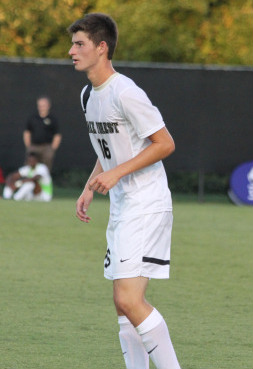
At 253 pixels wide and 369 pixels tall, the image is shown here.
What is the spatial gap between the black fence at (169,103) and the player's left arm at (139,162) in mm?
13918

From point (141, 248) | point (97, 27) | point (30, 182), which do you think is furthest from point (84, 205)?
point (30, 182)

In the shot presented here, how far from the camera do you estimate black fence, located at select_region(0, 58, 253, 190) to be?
63.2 feet

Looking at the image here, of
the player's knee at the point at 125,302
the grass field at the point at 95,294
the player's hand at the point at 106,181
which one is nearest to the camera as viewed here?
the player's hand at the point at 106,181

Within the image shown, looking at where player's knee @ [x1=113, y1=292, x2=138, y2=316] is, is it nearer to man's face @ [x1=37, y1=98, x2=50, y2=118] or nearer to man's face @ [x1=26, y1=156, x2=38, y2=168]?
man's face @ [x1=37, y1=98, x2=50, y2=118]

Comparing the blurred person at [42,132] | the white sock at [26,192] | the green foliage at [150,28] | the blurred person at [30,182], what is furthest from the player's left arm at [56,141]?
the green foliage at [150,28]

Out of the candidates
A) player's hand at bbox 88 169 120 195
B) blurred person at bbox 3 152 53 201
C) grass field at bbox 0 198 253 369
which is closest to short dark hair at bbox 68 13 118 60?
player's hand at bbox 88 169 120 195

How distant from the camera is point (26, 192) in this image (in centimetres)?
1908

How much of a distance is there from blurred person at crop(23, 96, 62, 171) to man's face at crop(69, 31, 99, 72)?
13325mm

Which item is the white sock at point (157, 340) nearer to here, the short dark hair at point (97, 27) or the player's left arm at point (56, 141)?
the short dark hair at point (97, 27)

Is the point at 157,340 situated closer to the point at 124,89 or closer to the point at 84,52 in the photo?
the point at 124,89

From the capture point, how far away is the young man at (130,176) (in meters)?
5.33

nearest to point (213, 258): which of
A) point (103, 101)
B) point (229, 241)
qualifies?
point (229, 241)

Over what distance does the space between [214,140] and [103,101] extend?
14.2m

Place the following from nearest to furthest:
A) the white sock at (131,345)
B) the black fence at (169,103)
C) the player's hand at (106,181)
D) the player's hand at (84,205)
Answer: the player's hand at (106,181) → the white sock at (131,345) → the player's hand at (84,205) → the black fence at (169,103)
